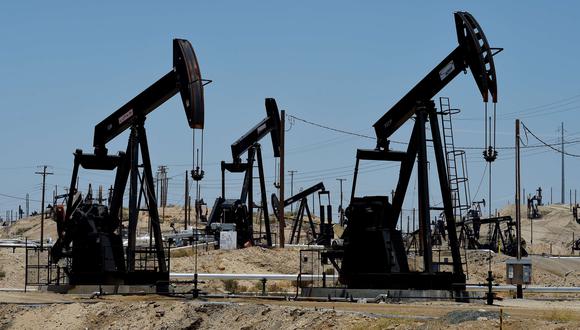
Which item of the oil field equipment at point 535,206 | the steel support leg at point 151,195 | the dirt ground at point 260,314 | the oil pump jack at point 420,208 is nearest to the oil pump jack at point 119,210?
the steel support leg at point 151,195

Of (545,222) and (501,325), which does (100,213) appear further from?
(545,222)

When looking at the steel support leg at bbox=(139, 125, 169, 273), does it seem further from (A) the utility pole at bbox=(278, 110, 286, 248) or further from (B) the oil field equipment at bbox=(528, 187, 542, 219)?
(B) the oil field equipment at bbox=(528, 187, 542, 219)

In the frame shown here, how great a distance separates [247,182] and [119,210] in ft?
76.5

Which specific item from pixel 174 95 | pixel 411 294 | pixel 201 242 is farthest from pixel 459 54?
pixel 201 242

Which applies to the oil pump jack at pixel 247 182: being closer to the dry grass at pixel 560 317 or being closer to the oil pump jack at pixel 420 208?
the oil pump jack at pixel 420 208

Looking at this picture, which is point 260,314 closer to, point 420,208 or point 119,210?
point 420,208

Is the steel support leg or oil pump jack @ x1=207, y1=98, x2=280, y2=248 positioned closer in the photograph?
the steel support leg

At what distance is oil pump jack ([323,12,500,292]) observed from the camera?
28.5 meters

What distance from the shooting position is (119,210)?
33.1 m

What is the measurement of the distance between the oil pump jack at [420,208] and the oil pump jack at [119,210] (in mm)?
5421

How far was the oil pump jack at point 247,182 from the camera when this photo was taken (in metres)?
54.9

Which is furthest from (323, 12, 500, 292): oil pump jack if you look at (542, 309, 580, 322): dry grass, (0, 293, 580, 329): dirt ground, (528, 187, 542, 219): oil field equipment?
(528, 187, 542, 219): oil field equipment

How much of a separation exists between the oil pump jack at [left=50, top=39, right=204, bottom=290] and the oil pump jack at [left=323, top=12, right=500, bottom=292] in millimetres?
5421

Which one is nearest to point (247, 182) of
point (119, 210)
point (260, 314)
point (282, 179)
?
point (282, 179)
